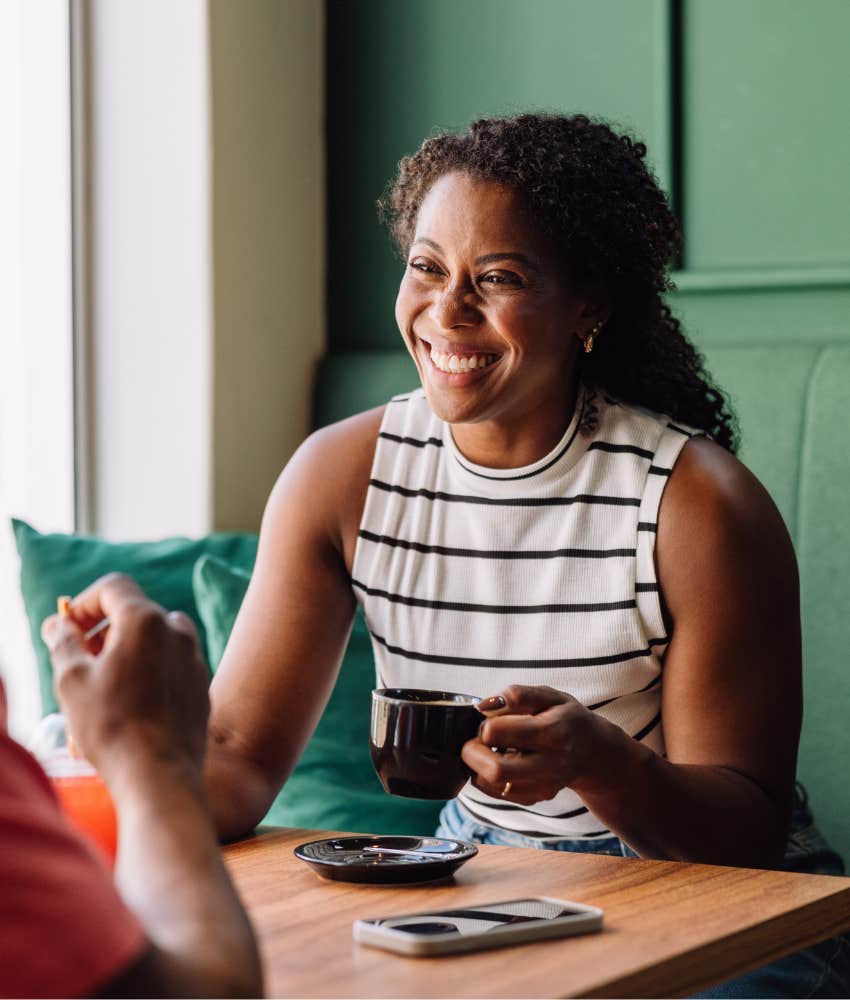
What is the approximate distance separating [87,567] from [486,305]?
35.1 inches

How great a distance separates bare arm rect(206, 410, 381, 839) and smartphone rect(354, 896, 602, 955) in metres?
0.50

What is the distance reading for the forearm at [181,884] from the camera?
0.68 m

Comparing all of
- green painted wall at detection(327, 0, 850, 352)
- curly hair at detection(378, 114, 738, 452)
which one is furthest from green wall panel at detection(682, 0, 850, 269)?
curly hair at detection(378, 114, 738, 452)

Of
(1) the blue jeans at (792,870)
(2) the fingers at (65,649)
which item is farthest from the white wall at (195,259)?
(2) the fingers at (65,649)

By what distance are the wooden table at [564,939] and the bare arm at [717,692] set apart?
0.14 meters

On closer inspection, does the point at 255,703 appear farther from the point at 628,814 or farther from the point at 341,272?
the point at 341,272

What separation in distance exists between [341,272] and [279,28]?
467 mm

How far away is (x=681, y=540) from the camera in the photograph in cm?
152

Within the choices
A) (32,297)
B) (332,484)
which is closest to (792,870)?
(332,484)

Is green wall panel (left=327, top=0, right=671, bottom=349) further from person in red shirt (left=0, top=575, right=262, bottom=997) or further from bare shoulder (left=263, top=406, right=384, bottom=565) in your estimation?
person in red shirt (left=0, top=575, right=262, bottom=997)

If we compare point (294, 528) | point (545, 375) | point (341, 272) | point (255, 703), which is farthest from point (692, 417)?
point (341, 272)

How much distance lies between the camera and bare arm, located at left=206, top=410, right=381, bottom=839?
1.52 metres

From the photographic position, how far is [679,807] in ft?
4.40

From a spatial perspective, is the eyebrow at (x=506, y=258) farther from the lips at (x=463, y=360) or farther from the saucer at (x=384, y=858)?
the saucer at (x=384, y=858)
